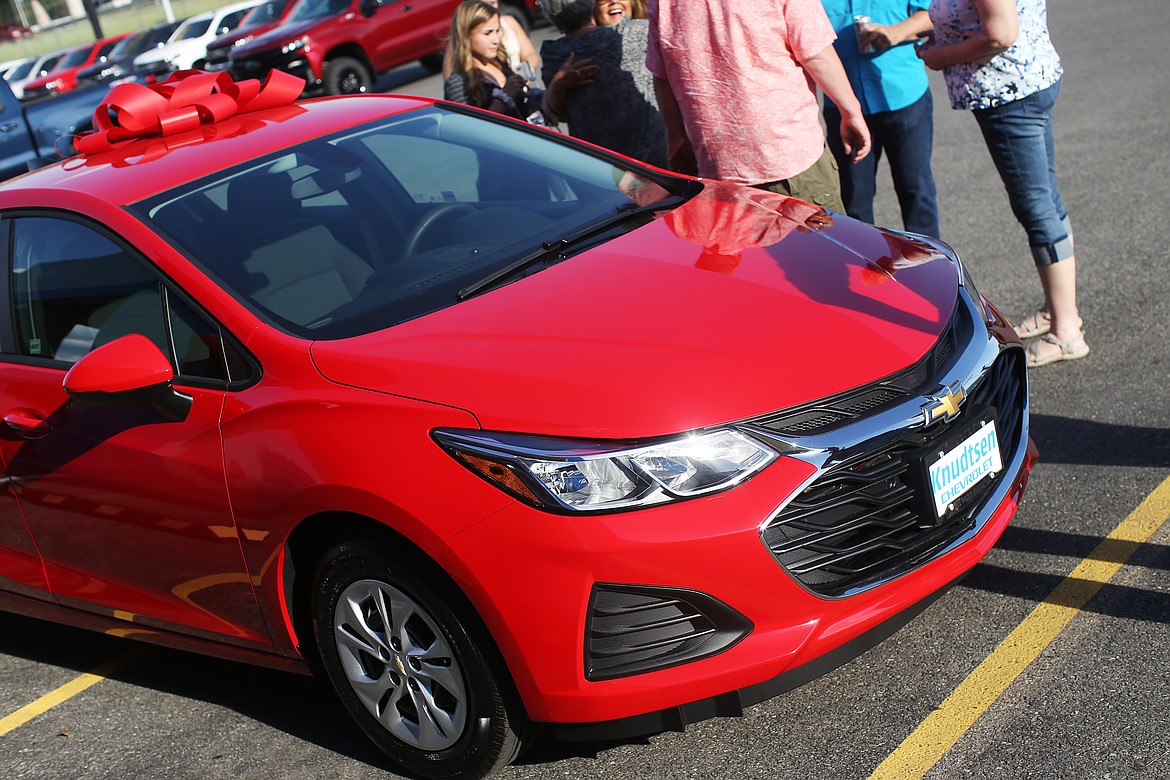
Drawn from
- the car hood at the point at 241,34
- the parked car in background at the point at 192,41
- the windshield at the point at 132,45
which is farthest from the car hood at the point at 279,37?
the windshield at the point at 132,45

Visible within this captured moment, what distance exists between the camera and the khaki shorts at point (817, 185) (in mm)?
4781

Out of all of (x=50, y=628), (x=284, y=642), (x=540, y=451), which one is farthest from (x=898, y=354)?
(x=50, y=628)

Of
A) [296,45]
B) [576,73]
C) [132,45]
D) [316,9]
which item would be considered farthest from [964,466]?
[132,45]

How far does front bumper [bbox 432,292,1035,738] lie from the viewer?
106 inches

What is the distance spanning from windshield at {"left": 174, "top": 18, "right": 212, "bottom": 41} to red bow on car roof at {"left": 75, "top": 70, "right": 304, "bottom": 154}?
23.5m

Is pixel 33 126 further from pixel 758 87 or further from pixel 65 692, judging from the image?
pixel 758 87

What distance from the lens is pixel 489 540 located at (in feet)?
9.02

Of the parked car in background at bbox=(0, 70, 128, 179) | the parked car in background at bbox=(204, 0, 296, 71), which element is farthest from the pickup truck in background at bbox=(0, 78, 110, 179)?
the parked car in background at bbox=(204, 0, 296, 71)

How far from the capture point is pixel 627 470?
2.72m

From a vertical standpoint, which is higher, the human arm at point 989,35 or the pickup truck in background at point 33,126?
the human arm at point 989,35

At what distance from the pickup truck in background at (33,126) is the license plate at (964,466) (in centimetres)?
1140

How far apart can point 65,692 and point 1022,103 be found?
391cm

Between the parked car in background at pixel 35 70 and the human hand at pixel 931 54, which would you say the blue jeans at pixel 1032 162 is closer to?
the human hand at pixel 931 54

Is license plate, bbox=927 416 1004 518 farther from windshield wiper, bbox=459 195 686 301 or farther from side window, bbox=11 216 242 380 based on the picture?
side window, bbox=11 216 242 380
